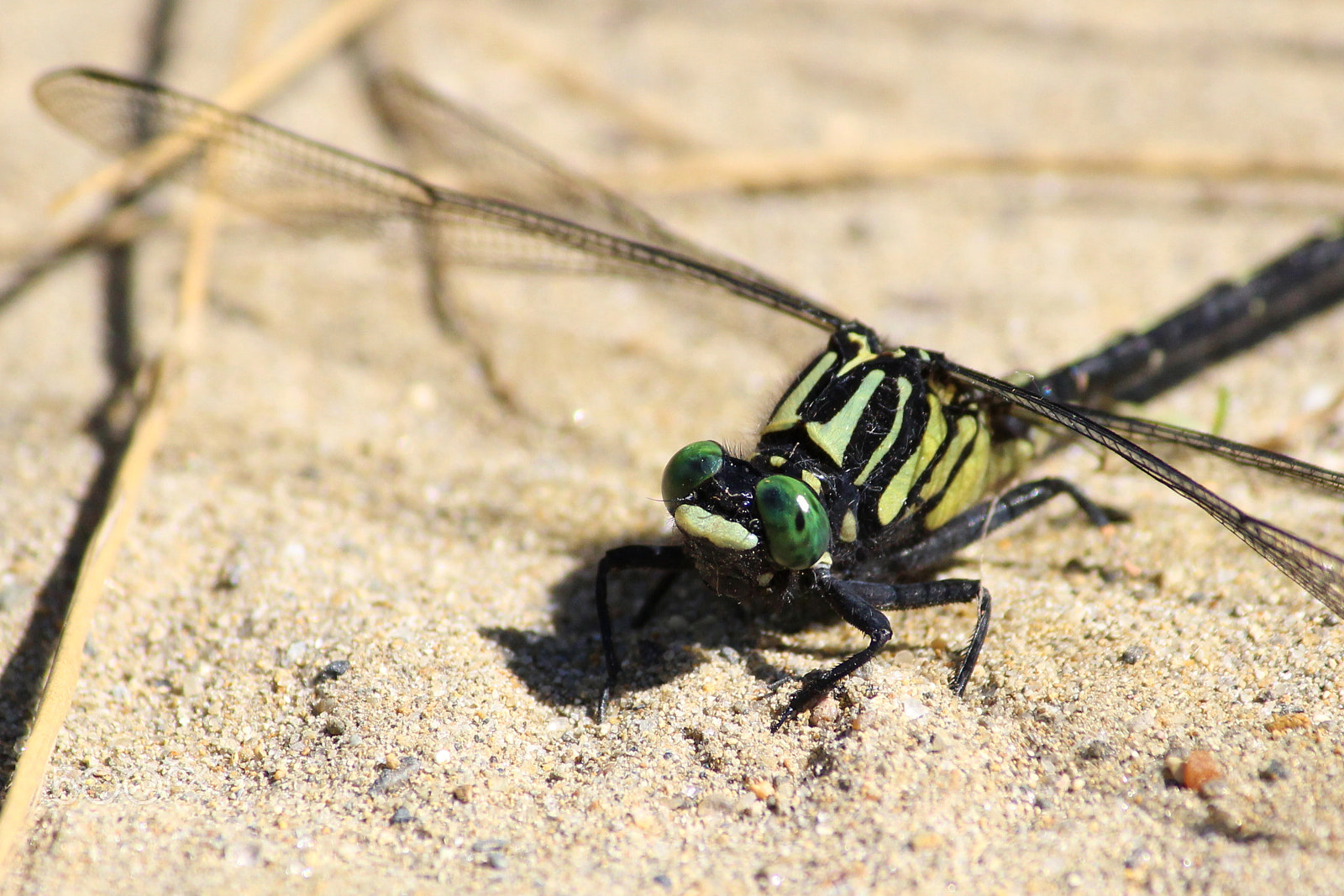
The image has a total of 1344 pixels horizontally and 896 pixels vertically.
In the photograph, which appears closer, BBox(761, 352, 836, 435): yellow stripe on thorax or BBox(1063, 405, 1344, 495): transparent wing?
BBox(1063, 405, 1344, 495): transparent wing

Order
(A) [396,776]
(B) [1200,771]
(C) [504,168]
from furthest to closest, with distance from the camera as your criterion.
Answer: (C) [504,168] < (A) [396,776] < (B) [1200,771]

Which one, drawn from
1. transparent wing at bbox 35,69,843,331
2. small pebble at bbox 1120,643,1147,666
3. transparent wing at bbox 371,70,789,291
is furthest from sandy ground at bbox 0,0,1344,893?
transparent wing at bbox 35,69,843,331

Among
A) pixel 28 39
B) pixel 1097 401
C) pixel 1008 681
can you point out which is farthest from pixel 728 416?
pixel 28 39

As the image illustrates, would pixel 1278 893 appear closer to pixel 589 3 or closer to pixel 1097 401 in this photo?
pixel 1097 401

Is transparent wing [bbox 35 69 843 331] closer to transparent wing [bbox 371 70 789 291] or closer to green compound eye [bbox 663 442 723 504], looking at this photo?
transparent wing [bbox 371 70 789 291]

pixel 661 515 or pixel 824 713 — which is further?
pixel 661 515

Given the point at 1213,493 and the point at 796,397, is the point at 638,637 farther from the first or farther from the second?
the point at 1213,493

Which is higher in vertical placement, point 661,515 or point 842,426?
point 842,426

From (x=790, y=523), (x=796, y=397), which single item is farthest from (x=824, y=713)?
(x=796, y=397)
